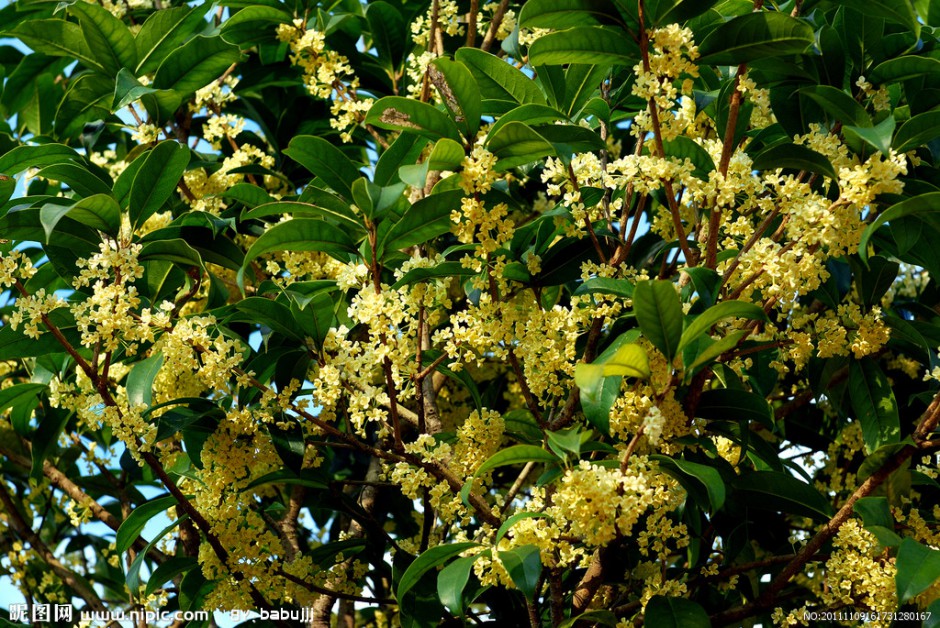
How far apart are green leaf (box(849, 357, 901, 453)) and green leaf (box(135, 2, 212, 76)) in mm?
2164

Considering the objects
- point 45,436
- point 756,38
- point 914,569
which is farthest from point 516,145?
point 45,436

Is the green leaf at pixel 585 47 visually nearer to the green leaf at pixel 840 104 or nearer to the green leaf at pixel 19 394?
the green leaf at pixel 840 104

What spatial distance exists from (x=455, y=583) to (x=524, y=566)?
0.18 m

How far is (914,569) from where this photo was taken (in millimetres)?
1782

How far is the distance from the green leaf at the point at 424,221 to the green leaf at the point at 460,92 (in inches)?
5.7

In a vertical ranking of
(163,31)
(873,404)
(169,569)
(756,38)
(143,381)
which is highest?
(163,31)

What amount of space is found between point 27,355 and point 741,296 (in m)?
1.77

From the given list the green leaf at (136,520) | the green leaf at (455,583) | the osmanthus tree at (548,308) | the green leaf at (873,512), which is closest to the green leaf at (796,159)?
the osmanthus tree at (548,308)

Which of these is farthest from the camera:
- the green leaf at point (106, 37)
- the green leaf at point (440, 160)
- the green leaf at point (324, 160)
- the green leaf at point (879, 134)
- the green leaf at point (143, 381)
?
the green leaf at point (106, 37)

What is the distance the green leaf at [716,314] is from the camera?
67.7 inches

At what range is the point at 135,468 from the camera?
3.12 m

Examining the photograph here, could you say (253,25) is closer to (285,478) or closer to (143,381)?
(143,381)

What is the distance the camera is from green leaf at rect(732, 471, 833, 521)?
7.07ft

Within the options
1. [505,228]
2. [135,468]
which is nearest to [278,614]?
[135,468]
